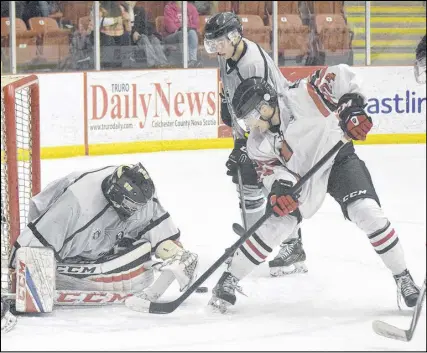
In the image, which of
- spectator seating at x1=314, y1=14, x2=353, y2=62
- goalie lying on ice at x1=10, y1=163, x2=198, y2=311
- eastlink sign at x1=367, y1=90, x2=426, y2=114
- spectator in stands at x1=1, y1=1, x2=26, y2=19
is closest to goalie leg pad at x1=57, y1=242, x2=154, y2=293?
goalie lying on ice at x1=10, y1=163, x2=198, y2=311

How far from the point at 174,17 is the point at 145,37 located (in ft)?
0.88

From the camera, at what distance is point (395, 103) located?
28.9 feet

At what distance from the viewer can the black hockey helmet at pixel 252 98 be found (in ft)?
12.1

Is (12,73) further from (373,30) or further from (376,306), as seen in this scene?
(376,306)

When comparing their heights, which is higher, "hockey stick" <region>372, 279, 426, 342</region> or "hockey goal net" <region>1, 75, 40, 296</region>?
"hockey goal net" <region>1, 75, 40, 296</region>

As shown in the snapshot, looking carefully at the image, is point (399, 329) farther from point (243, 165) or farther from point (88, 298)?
point (243, 165)

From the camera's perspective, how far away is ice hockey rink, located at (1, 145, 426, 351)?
11.0ft

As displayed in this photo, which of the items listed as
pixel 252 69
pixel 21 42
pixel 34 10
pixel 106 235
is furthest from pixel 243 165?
pixel 34 10

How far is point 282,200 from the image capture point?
3574 millimetres

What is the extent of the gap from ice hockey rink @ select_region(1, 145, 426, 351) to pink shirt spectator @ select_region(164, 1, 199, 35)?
2816 mm

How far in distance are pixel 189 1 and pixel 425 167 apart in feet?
7.95

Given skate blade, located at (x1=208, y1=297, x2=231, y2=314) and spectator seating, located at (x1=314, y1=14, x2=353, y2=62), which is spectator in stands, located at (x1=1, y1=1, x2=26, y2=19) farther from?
skate blade, located at (x1=208, y1=297, x2=231, y2=314)

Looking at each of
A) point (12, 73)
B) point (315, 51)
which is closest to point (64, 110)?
point (12, 73)

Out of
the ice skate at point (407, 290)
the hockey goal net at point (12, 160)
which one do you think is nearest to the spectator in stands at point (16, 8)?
A: the hockey goal net at point (12, 160)
